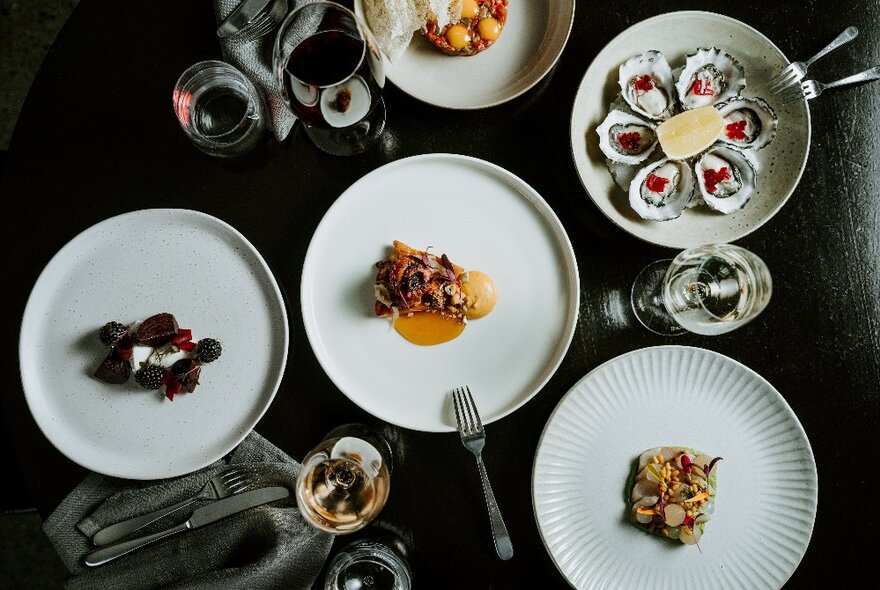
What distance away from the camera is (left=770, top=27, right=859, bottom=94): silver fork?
1.20 m

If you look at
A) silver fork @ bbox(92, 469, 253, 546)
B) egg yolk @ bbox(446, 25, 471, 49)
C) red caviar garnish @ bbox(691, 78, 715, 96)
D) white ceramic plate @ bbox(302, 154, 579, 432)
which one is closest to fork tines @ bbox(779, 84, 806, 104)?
red caviar garnish @ bbox(691, 78, 715, 96)

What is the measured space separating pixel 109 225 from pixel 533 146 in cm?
79

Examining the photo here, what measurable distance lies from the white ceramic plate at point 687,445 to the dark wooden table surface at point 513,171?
0.06 m

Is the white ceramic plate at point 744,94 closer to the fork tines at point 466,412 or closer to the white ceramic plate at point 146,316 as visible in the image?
the fork tines at point 466,412

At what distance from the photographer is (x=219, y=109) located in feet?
4.00

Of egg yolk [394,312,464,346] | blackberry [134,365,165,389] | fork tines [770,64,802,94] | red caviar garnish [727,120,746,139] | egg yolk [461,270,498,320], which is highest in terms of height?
fork tines [770,64,802,94]

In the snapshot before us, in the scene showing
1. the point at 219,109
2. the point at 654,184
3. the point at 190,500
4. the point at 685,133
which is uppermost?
the point at 685,133

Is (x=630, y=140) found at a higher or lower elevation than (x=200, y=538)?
higher

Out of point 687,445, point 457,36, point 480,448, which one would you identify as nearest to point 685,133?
point 457,36

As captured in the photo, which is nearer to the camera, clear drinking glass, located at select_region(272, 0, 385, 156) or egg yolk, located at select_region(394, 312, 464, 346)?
clear drinking glass, located at select_region(272, 0, 385, 156)

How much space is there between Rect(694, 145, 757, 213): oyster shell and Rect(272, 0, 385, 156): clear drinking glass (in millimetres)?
605

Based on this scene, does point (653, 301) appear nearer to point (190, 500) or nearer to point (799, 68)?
point (799, 68)

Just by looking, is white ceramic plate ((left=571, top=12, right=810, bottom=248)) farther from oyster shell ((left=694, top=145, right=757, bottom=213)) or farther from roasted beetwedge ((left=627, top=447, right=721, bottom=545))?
roasted beetwedge ((left=627, top=447, right=721, bottom=545))

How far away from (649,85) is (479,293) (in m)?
0.49
